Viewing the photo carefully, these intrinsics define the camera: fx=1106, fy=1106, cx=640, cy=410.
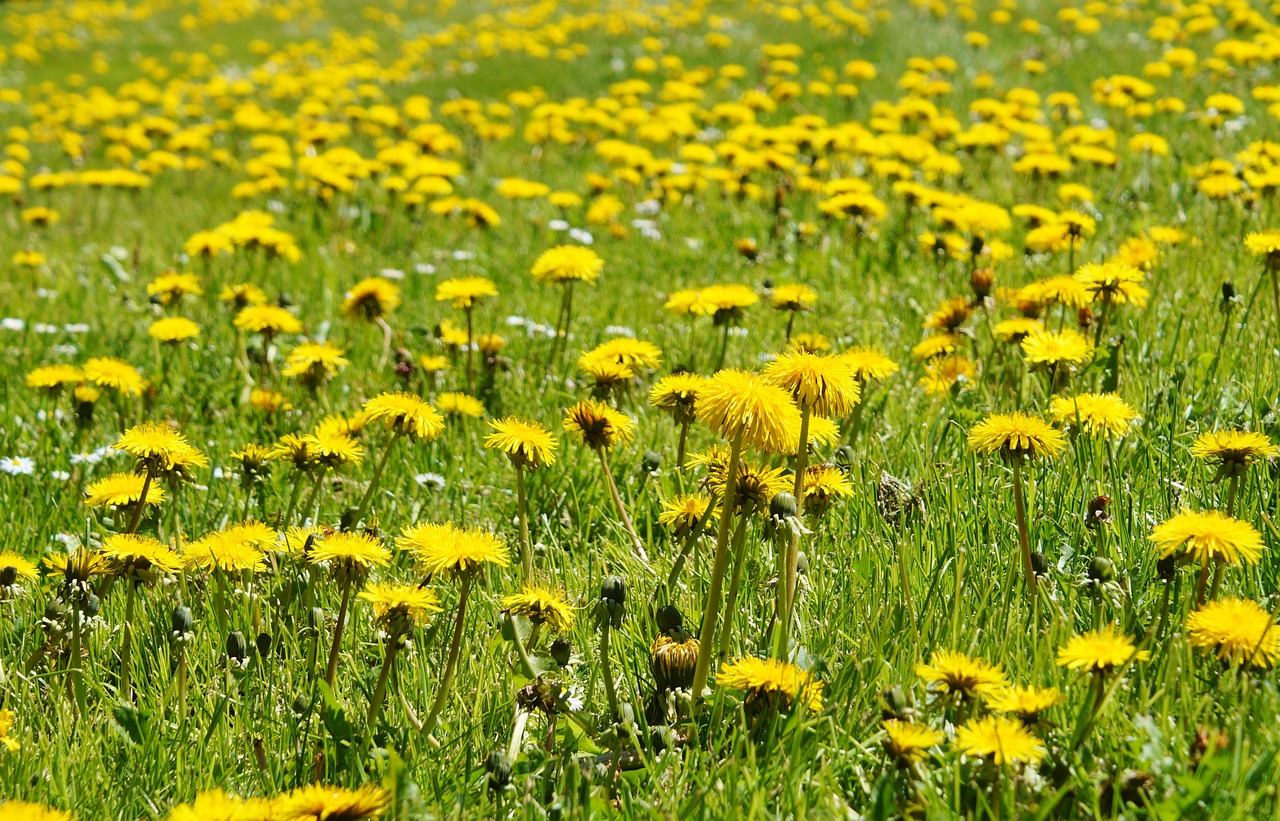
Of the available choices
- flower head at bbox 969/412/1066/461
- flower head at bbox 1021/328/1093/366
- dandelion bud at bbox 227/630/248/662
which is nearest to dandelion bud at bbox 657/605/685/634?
flower head at bbox 969/412/1066/461

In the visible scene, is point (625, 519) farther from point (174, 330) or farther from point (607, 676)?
point (174, 330)

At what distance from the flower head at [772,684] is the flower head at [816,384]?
1.35ft

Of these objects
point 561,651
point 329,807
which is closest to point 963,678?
point 561,651

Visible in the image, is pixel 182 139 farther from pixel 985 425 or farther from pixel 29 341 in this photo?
pixel 985 425

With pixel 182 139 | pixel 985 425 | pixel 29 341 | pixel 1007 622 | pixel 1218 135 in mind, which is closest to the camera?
pixel 1007 622

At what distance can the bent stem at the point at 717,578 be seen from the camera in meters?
1.68

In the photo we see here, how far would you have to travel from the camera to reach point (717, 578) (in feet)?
5.52

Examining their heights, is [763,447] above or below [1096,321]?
above

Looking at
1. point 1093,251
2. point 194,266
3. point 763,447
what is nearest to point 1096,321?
point 1093,251

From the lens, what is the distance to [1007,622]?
6.10ft

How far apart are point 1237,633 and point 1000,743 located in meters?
0.43

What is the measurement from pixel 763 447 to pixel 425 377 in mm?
2180

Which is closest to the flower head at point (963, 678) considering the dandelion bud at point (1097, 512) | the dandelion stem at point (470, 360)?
the dandelion bud at point (1097, 512)

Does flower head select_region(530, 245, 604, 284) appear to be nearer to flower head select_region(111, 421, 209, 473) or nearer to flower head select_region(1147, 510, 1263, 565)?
flower head select_region(111, 421, 209, 473)
